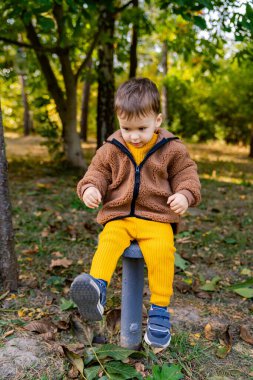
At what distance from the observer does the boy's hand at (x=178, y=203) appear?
1990 millimetres

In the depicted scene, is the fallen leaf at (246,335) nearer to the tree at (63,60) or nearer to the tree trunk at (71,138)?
the tree at (63,60)

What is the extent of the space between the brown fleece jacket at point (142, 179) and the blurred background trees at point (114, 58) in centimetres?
173

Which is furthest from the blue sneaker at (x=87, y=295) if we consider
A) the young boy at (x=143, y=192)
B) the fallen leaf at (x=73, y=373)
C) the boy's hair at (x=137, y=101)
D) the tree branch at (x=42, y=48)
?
the tree branch at (x=42, y=48)

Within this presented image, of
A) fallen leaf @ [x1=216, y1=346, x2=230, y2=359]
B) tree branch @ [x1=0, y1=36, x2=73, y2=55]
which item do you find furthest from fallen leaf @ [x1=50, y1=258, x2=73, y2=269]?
tree branch @ [x1=0, y1=36, x2=73, y2=55]

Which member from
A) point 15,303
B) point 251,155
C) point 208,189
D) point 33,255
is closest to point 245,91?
point 251,155

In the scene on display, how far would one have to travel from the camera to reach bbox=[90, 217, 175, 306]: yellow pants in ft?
6.72

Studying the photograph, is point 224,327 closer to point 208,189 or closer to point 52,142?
point 208,189

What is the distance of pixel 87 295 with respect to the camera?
6.05 feet

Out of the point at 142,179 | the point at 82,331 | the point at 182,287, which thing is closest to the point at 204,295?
the point at 182,287

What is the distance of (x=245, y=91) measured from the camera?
12.5 meters

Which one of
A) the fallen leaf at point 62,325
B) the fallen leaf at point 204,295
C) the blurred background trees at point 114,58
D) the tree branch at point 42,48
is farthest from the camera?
the tree branch at point 42,48

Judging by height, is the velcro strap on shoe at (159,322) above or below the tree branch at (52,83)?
below

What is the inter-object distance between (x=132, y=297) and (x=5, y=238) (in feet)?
3.39

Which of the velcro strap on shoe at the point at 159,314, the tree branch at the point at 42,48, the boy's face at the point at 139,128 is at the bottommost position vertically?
the velcro strap on shoe at the point at 159,314
